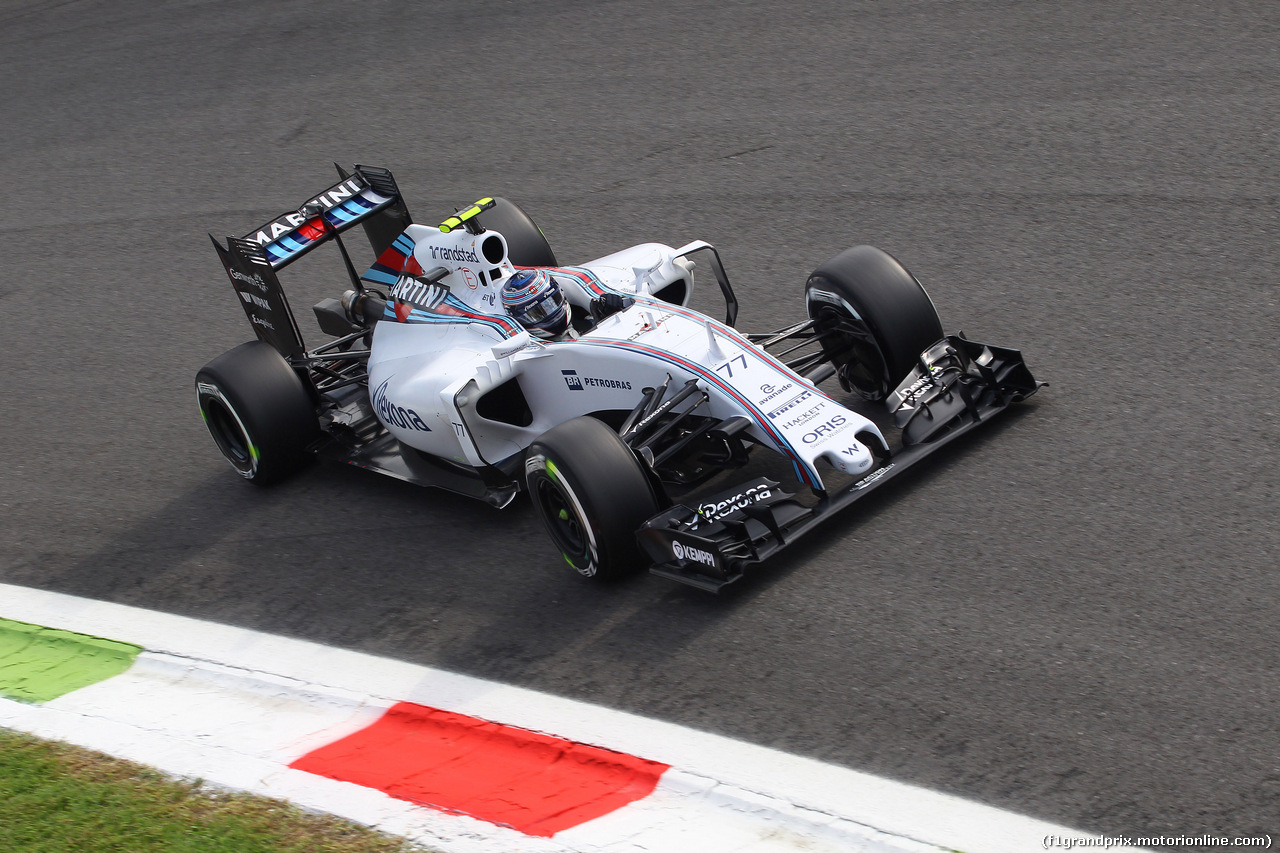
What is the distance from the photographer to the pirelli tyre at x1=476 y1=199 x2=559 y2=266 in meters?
8.12

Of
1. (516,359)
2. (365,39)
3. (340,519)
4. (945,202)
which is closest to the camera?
(516,359)

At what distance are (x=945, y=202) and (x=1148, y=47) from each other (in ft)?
9.92

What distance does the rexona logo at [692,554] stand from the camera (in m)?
5.27

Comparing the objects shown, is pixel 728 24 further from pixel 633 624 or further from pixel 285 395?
pixel 633 624

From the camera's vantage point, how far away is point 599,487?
5.45 metres

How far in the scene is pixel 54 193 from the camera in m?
12.7

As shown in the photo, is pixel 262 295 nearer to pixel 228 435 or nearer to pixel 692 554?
pixel 228 435

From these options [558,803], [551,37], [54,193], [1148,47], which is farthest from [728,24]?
[558,803]

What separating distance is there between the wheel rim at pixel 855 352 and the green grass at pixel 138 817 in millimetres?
3597

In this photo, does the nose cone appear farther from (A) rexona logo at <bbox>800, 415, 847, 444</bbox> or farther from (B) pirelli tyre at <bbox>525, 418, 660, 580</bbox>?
(B) pirelli tyre at <bbox>525, 418, 660, 580</bbox>

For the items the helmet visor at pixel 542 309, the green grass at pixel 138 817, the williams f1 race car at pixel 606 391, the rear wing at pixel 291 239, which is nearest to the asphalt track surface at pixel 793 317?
the williams f1 race car at pixel 606 391

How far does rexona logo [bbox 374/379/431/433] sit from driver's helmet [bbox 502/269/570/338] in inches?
29.7

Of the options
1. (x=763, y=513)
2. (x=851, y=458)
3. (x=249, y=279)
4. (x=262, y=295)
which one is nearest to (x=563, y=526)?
(x=763, y=513)

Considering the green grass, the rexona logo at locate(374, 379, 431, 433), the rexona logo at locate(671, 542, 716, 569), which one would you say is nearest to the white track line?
the green grass
